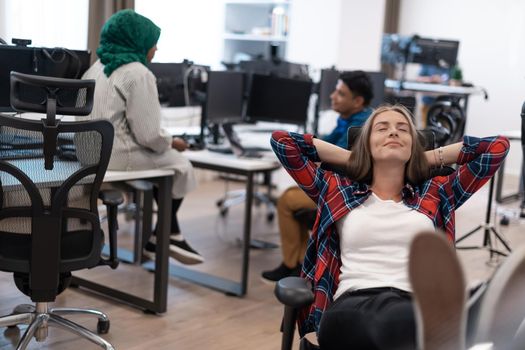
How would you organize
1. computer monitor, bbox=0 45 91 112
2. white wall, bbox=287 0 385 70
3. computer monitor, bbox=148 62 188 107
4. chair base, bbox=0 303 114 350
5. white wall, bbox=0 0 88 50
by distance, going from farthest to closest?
1. white wall, bbox=287 0 385 70
2. white wall, bbox=0 0 88 50
3. computer monitor, bbox=148 62 188 107
4. computer monitor, bbox=0 45 91 112
5. chair base, bbox=0 303 114 350

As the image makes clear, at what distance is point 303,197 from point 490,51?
17.8 ft

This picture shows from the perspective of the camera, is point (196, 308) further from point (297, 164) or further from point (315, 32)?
point (315, 32)

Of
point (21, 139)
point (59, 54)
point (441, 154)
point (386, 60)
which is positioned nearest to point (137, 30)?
point (59, 54)

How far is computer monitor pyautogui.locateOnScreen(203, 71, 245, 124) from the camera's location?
14.6ft

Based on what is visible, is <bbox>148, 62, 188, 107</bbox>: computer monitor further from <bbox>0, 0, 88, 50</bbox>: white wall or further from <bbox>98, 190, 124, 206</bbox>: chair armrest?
<bbox>98, 190, 124, 206</bbox>: chair armrest

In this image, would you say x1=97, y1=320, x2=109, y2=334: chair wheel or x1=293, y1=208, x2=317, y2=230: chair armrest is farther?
x1=293, y1=208, x2=317, y2=230: chair armrest

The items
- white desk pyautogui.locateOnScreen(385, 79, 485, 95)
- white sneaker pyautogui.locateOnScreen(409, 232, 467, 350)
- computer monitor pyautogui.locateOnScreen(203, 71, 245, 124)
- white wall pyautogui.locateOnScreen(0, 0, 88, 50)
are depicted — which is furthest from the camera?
white desk pyautogui.locateOnScreen(385, 79, 485, 95)

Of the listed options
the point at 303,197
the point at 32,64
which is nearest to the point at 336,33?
the point at 303,197

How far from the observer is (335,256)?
7.64 feet

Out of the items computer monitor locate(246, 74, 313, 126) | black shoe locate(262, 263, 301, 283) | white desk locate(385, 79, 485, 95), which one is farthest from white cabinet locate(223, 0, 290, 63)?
black shoe locate(262, 263, 301, 283)

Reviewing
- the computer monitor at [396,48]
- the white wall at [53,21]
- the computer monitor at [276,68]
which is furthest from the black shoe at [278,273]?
the computer monitor at [396,48]

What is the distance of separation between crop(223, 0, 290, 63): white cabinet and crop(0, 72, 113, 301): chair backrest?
488cm

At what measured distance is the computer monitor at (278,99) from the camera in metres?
4.79

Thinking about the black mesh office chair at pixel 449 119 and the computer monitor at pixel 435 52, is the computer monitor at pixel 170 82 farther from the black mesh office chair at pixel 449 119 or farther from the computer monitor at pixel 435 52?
the computer monitor at pixel 435 52
